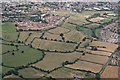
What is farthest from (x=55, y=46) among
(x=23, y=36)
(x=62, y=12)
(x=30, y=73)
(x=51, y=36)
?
(x=62, y=12)

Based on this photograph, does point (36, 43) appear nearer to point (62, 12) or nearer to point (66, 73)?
point (66, 73)

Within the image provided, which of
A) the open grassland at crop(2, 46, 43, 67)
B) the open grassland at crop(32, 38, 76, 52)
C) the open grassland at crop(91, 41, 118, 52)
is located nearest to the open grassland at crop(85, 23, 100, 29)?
the open grassland at crop(91, 41, 118, 52)

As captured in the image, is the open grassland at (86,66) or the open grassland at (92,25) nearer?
the open grassland at (86,66)

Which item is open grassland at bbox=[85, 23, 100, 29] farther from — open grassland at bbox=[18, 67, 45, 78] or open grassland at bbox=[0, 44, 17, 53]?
open grassland at bbox=[18, 67, 45, 78]

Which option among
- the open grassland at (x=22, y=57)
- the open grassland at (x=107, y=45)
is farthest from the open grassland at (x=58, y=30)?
the open grassland at (x=22, y=57)

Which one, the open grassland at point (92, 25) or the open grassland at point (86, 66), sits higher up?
the open grassland at point (92, 25)

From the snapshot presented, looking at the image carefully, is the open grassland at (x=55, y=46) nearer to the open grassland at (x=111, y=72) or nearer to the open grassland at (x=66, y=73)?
the open grassland at (x=66, y=73)

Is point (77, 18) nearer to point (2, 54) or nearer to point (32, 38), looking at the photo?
point (32, 38)
